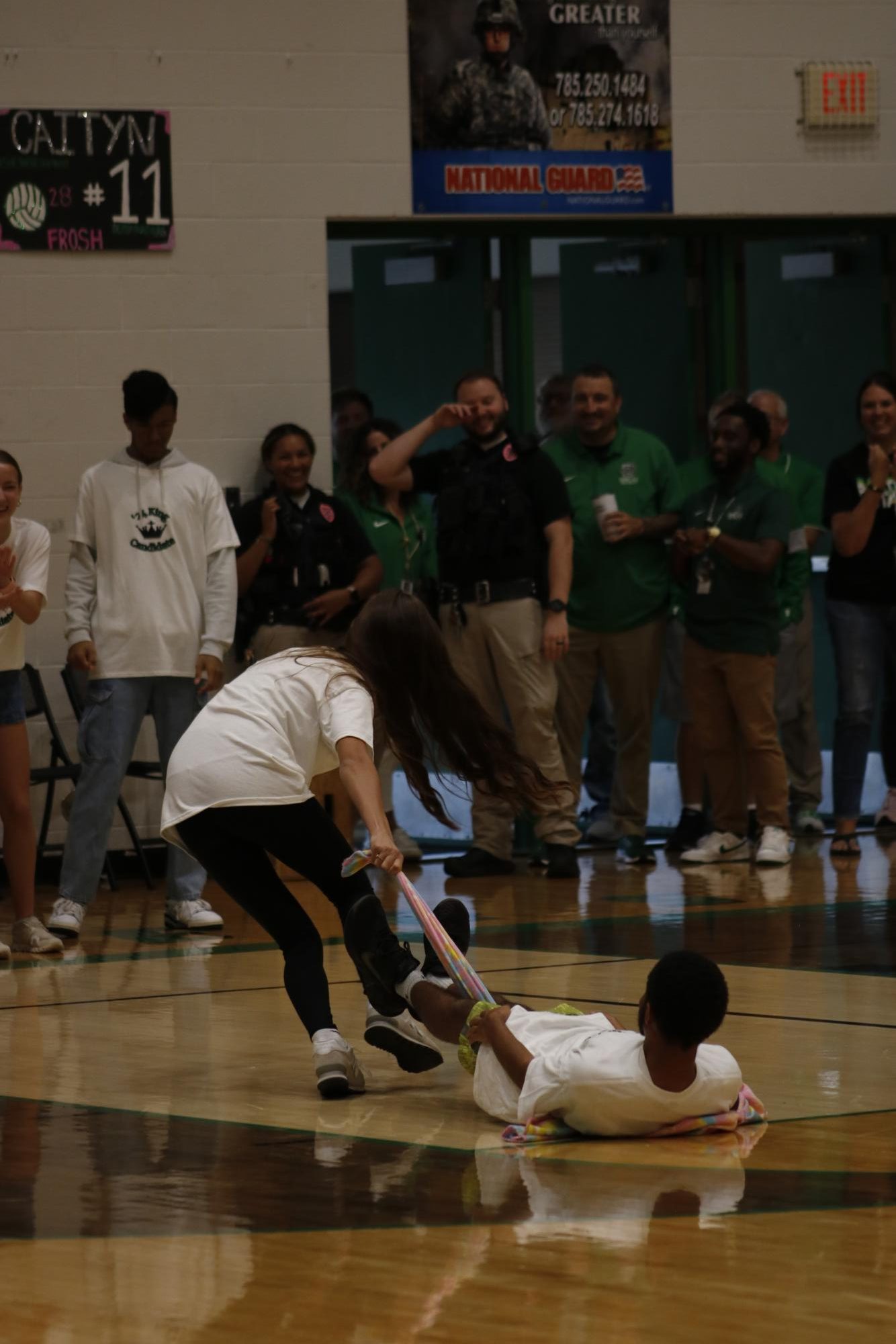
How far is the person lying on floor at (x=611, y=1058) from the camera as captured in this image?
11.4 ft

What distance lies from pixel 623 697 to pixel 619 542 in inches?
24.4

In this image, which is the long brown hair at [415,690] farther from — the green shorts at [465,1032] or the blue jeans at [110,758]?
the blue jeans at [110,758]

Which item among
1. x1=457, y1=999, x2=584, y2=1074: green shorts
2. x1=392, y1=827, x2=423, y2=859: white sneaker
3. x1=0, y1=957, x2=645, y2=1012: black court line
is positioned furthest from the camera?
x1=392, y1=827, x2=423, y2=859: white sneaker

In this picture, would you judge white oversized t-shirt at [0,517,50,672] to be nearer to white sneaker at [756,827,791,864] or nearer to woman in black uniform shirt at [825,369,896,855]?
white sneaker at [756,827,791,864]

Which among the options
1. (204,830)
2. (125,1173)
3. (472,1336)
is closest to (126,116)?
(204,830)

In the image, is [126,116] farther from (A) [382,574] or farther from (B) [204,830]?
(B) [204,830]

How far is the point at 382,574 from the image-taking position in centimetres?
834

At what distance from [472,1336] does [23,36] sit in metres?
6.76

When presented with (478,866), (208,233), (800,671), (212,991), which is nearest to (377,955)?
(212,991)

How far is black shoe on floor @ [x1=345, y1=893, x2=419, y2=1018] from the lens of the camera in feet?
13.3

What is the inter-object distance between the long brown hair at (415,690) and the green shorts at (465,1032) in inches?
20.9

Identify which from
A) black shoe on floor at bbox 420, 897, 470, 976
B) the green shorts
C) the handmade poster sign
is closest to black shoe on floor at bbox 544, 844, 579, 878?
the handmade poster sign

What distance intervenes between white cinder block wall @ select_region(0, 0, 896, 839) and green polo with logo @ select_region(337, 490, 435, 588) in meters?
0.23

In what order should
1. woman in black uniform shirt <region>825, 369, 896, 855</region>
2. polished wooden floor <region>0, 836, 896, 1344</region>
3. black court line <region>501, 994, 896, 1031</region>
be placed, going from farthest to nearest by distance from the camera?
woman in black uniform shirt <region>825, 369, 896, 855</region> < black court line <region>501, 994, 896, 1031</region> < polished wooden floor <region>0, 836, 896, 1344</region>
